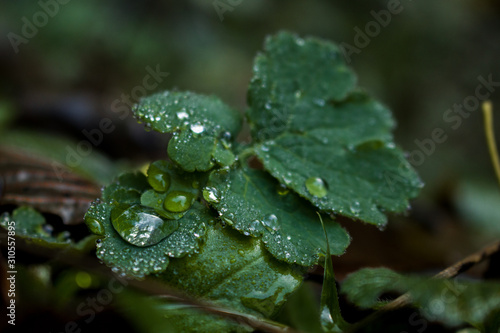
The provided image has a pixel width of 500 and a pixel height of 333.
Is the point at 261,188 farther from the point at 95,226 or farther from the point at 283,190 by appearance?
the point at 95,226

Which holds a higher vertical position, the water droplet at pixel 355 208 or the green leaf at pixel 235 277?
the water droplet at pixel 355 208

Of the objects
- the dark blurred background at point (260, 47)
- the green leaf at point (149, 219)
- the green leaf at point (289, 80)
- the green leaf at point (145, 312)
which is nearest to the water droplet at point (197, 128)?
the green leaf at point (149, 219)

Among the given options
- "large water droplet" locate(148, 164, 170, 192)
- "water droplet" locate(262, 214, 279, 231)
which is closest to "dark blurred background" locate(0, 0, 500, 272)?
"large water droplet" locate(148, 164, 170, 192)

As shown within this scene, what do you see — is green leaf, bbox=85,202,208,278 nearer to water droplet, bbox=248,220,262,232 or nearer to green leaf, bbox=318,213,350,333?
water droplet, bbox=248,220,262,232

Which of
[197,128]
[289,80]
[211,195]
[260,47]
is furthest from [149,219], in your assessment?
[260,47]

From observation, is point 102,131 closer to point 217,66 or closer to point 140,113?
point 140,113

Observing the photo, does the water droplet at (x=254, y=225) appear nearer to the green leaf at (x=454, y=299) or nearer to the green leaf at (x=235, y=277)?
the green leaf at (x=235, y=277)

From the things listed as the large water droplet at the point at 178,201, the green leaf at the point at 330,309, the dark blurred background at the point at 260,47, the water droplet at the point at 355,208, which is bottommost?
the dark blurred background at the point at 260,47

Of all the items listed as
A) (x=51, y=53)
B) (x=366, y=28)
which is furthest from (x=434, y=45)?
(x=51, y=53)
